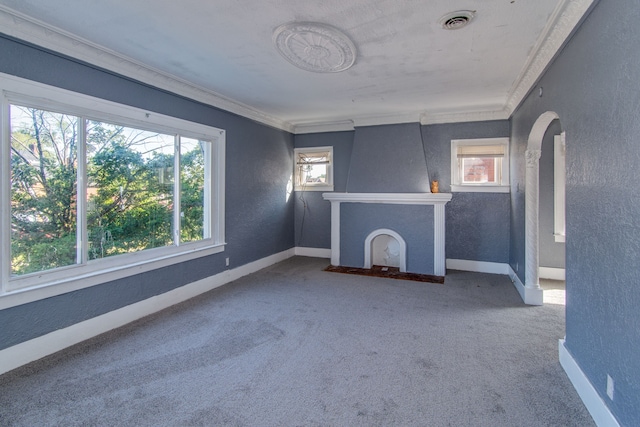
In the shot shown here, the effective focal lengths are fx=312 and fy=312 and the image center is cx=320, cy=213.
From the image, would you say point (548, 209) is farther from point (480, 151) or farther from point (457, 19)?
point (457, 19)

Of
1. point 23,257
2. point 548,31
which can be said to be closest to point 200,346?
point 23,257

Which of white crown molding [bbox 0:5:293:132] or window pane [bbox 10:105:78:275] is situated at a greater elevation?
white crown molding [bbox 0:5:293:132]

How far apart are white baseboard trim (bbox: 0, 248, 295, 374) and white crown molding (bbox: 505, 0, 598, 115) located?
4.25 m

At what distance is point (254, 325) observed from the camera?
3051mm

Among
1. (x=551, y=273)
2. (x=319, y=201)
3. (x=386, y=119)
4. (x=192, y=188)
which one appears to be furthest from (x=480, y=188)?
(x=192, y=188)

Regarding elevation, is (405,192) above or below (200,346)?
above

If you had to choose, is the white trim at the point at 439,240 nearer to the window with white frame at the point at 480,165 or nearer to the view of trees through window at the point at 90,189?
the window with white frame at the point at 480,165

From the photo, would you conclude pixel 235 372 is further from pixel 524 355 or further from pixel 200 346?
pixel 524 355

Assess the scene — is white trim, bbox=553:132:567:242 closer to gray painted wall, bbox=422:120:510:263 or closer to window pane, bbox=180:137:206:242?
gray painted wall, bbox=422:120:510:263

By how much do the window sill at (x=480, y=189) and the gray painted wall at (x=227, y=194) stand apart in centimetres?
303

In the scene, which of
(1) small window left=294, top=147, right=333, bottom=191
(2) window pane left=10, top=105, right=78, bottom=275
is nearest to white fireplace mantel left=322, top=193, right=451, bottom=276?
(1) small window left=294, top=147, right=333, bottom=191

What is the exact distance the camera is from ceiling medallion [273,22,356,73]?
94.1 inches

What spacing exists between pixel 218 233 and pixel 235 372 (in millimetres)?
2280

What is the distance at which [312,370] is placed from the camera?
229 cm
